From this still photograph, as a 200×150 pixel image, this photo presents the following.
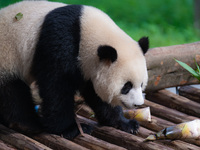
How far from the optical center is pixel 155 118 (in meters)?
4.11

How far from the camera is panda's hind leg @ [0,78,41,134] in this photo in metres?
3.65

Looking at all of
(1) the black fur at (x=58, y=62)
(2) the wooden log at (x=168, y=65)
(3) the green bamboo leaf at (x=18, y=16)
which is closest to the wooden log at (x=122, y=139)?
(1) the black fur at (x=58, y=62)

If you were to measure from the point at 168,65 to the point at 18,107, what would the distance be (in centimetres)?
196

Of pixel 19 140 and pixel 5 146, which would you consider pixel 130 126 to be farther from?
pixel 5 146

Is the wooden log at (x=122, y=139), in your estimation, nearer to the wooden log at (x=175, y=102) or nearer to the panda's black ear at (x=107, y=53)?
the panda's black ear at (x=107, y=53)

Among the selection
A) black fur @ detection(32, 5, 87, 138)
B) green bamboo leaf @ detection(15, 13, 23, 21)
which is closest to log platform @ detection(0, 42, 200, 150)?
black fur @ detection(32, 5, 87, 138)

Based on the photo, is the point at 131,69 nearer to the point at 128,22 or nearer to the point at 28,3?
the point at 28,3

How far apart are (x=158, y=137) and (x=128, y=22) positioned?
6.25m

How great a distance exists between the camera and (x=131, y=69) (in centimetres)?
338

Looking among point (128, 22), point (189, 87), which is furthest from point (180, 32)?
point (189, 87)

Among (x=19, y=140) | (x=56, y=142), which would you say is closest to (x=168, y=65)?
(x=56, y=142)

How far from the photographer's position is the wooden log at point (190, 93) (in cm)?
470

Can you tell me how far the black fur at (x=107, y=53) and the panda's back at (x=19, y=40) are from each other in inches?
26.4

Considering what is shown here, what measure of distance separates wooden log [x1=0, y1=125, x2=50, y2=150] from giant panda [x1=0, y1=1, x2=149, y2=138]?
13 cm
